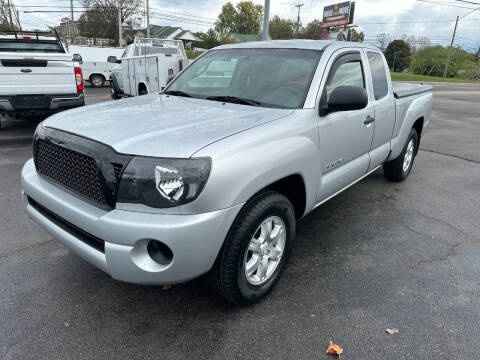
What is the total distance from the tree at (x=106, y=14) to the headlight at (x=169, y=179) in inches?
2249

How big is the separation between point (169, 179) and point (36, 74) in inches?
242

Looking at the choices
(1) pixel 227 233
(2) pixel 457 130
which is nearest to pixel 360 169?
(1) pixel 227 233

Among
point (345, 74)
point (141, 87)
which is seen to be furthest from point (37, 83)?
point (345, 74)

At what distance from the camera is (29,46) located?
7.96 m

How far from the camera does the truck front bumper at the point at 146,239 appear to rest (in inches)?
75.7

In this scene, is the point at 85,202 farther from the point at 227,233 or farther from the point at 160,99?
the point at 160,99

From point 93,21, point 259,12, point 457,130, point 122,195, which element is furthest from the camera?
point 259,12

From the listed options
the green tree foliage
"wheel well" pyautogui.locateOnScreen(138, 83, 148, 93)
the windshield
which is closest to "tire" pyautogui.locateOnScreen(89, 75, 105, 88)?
"wheel well" pyautogui.locateOnScreen(138, 83, 148, 93)

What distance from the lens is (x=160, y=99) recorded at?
337 centimetres

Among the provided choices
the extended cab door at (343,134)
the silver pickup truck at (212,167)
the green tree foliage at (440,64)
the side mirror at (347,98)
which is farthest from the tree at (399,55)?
the side mirror at (347,98)

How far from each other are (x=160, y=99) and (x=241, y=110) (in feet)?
3.16

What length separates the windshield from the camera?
2988mm

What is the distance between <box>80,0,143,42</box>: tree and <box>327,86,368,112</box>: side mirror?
56532mm

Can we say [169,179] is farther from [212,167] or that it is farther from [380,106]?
[380,106]
